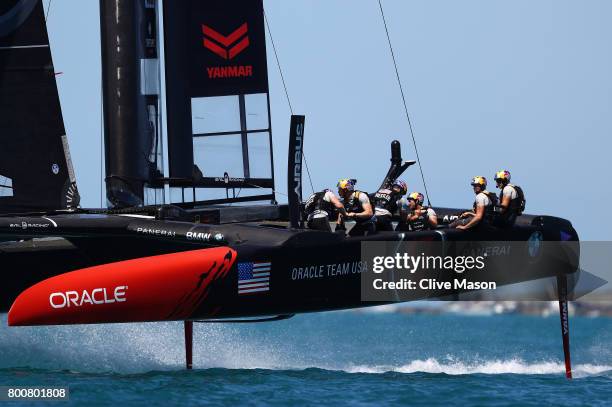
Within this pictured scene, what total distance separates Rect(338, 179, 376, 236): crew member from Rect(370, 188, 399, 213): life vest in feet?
1.90

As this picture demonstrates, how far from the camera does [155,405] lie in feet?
32.5

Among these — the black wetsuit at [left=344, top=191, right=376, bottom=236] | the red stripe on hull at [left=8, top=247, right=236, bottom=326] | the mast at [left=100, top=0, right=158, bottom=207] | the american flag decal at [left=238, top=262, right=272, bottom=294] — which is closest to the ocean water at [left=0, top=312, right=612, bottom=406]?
the red stripe on hull at [left=8, top=247, right=236, bottom=326]

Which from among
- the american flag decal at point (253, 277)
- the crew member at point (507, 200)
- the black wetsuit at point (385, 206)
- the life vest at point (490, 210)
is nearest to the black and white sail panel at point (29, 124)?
the american flag decal at point (253, 277)

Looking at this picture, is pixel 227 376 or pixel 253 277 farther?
pixel 227 376

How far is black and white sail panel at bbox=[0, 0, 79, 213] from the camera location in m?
12.3

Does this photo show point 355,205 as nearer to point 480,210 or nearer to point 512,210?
point 480,210

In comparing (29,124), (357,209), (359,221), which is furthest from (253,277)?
(29,124)

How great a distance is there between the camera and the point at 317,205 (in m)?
12.6

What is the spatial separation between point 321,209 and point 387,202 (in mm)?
1042

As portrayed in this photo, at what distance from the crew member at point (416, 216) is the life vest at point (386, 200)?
18cm

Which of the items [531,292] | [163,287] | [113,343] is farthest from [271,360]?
[163,287]

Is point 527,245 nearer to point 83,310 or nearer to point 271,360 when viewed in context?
point 271,360

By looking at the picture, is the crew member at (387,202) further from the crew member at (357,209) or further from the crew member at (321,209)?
the crew member at (321,209)

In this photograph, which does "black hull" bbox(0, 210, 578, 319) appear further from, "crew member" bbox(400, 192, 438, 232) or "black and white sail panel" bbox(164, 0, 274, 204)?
"black and white sail panel" bbox(164, 0, 274, 204)
